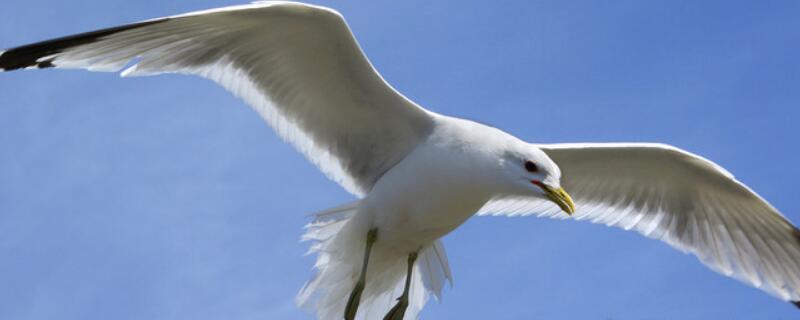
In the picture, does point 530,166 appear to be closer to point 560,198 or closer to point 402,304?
point 560,198

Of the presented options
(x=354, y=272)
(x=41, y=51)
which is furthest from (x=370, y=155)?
(x=41, y=51)

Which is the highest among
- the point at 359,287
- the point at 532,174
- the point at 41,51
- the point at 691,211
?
the point at 41,51

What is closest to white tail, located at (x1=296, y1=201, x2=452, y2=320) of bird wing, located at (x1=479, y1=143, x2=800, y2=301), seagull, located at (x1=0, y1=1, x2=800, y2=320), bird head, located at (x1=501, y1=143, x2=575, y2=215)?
seagull, located at (x1=0, y1=1, x2=800, y2=320)

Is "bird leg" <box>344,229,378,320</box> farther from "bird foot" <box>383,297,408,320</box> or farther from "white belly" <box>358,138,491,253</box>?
"bird foot" <box>383,297,408,320</box>

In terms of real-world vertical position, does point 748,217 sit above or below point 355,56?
below

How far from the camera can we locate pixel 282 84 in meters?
7.95

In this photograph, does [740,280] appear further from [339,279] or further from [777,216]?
[339,279]

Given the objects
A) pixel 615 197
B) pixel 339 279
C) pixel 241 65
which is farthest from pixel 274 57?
pixel 615 197

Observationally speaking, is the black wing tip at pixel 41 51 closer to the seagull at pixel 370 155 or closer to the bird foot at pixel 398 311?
the seagull at pixel 370 155

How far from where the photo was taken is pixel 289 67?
785 centimetres

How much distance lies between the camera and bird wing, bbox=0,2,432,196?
290 inches

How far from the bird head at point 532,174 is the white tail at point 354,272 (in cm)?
94

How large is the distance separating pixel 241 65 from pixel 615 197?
9.26ft

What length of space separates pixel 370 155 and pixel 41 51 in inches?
80.3
